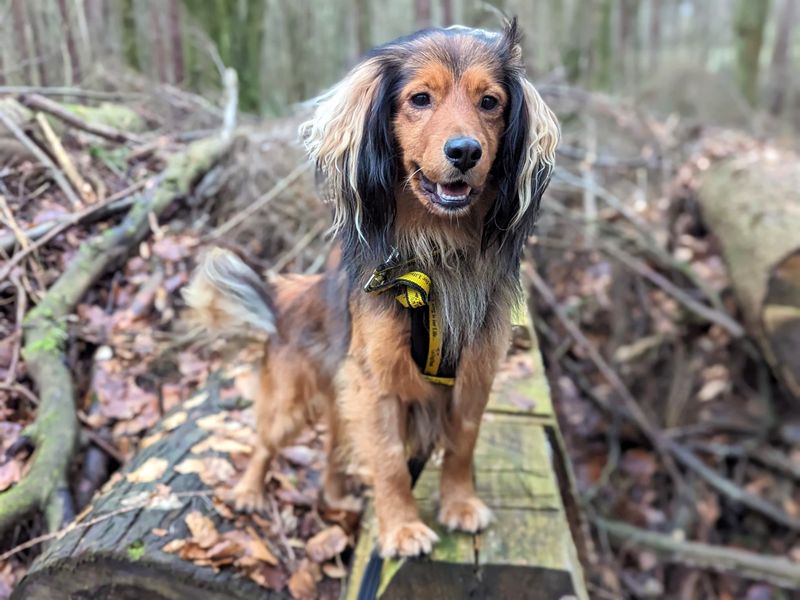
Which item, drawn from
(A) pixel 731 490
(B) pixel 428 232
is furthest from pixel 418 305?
(A) pixel 731 490

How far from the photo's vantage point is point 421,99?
2504mm

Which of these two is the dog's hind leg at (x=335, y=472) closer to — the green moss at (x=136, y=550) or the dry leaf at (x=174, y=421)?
the dry leaf at (x=174, y=421)

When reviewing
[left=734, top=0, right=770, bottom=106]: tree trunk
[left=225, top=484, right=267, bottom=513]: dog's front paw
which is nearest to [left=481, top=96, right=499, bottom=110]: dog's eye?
[left=225, top=484, right=267, bottom=513]: dog's front paw

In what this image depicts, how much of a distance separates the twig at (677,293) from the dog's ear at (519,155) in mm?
4475

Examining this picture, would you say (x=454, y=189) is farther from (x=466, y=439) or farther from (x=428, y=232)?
(x=466, y=439)

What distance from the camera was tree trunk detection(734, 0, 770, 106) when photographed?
12.7 metres

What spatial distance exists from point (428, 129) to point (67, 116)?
13.1 feet

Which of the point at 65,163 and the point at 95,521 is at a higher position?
→ the point at 65,163

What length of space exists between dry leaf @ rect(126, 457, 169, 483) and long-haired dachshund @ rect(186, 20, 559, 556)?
93 centimetres

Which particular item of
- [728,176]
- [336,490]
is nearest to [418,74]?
[336,490]

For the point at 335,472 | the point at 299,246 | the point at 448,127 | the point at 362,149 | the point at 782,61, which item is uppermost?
the point at 448,127

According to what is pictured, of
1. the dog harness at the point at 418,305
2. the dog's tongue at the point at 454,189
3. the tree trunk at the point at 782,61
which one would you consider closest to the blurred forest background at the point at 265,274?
the dog harness at the point at 418,305

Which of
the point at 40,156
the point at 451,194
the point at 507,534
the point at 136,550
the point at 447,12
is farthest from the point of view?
the point at 447,12

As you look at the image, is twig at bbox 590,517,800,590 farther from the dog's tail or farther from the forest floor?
the dog's tail
